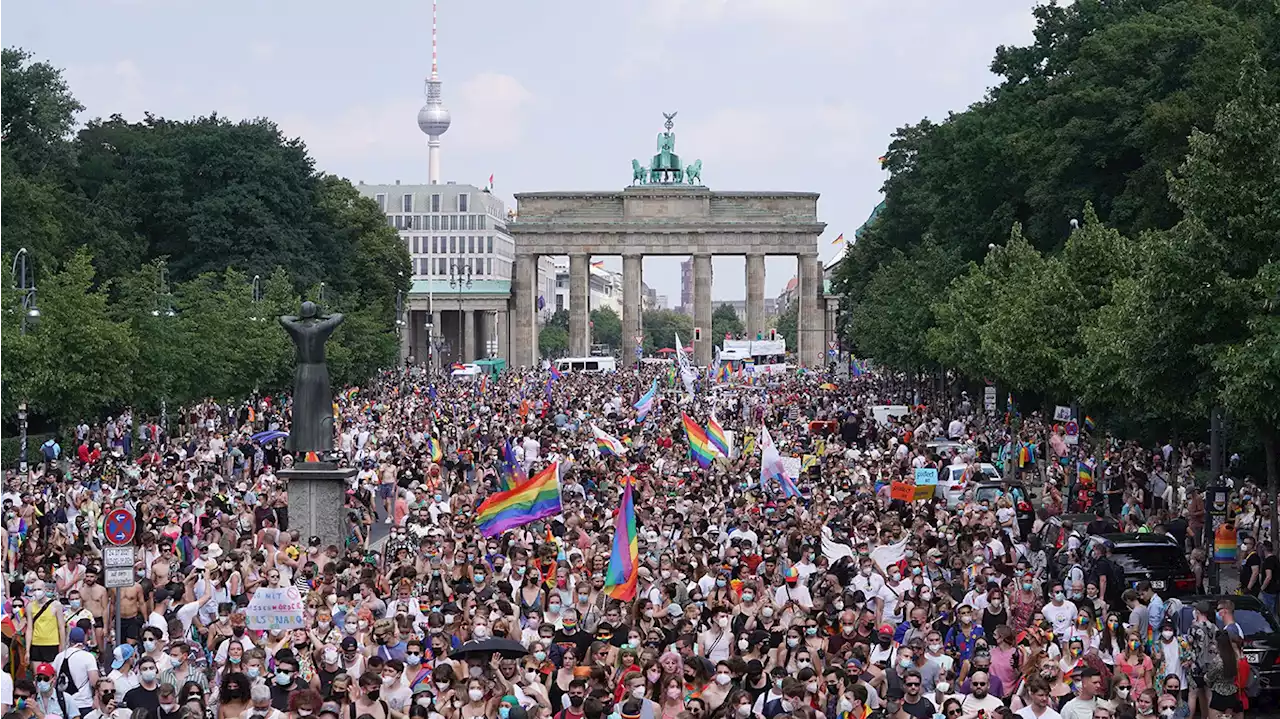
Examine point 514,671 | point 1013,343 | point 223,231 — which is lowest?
point 514,671

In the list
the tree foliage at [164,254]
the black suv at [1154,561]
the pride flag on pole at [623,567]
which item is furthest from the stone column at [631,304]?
the pride flag on pole at [623,567]

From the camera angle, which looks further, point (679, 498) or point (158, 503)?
point (679, 498)

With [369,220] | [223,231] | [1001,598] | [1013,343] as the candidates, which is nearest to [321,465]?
[1001,598]

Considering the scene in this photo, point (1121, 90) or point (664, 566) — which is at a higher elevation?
point (1121, 90)

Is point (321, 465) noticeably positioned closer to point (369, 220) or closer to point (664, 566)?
point (664, 566)

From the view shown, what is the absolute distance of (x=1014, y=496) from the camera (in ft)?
112

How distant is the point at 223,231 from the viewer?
89.2 meters

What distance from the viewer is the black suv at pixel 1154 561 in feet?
81.7

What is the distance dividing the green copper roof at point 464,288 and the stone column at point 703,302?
2096 centimetres

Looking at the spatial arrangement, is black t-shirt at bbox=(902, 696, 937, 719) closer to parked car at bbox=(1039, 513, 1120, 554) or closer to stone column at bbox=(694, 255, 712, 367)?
parked car at bbox=(1039, 513, 1120, 554)

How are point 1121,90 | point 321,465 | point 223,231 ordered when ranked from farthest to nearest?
1. point 223,231
2. point 1121,90
3. point 321,465

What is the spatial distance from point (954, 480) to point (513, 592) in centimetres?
1944

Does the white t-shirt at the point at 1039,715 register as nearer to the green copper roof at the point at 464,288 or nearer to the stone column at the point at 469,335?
the green copper roof at the point at 464,288

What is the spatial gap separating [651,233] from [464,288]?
26114 millimetres
